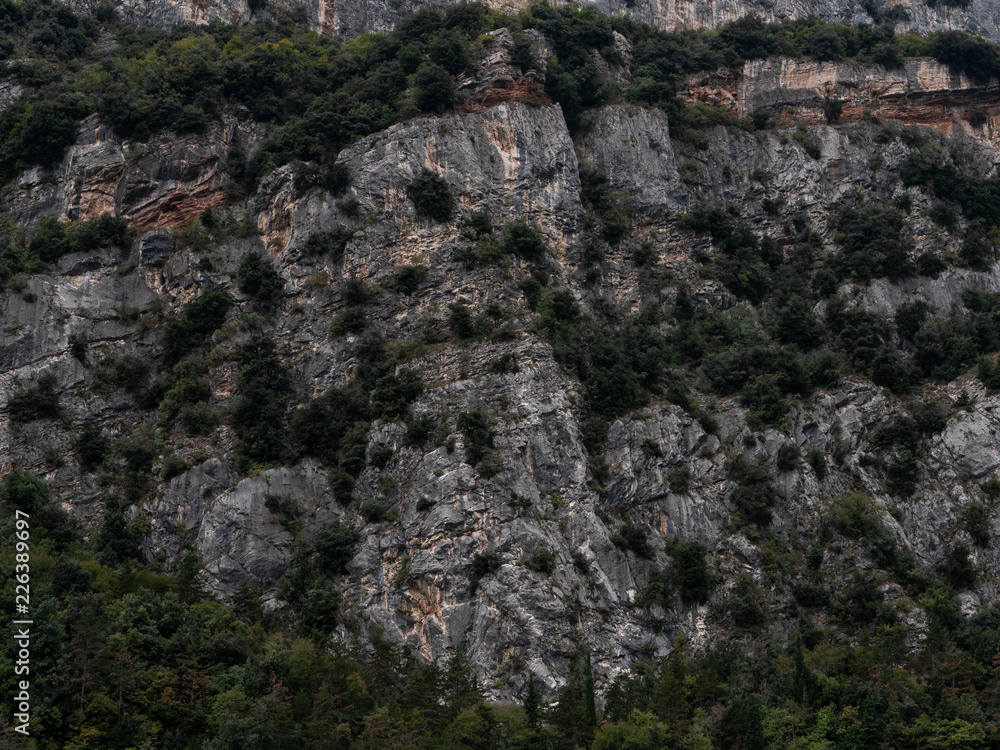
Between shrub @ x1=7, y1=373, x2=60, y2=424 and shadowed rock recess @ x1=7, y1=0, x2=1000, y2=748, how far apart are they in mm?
494

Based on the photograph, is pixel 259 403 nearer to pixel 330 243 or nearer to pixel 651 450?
pixel 330 243

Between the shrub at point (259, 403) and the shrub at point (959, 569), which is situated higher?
the shrub at point (259, 403)

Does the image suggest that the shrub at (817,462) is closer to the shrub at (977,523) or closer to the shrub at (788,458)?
the shrub at (788,458)

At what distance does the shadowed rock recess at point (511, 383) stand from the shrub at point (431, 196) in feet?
0.75

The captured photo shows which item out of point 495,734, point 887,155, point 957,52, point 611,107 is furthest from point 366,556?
point 957,52

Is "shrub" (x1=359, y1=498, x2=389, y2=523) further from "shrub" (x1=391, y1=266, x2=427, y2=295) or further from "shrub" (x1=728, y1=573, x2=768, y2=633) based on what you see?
"shrub" (x1=728, y1=573, x2=768, y2=633)

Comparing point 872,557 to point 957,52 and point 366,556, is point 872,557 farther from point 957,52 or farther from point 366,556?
point 957,52

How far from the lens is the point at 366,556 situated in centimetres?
5006

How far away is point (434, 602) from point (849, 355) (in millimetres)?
27352

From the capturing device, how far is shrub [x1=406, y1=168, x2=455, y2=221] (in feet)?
199

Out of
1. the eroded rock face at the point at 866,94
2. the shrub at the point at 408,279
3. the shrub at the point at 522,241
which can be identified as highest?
the eroded rock face at the point at 866,94

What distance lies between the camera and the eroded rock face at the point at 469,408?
49.2m

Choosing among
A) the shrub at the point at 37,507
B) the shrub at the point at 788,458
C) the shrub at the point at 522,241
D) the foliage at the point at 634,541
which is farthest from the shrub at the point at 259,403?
the shrub at the point at 788,458

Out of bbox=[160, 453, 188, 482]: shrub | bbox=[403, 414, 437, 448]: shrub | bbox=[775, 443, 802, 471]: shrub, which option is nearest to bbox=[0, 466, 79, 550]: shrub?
bbox=[160, 453, 188, 482]: shrub
